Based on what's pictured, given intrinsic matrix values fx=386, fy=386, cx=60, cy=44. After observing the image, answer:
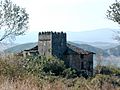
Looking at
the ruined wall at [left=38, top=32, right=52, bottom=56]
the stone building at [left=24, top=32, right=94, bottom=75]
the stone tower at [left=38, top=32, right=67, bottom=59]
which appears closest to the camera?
the stone tower at [left=38, top=32, right=67, bottom=59]

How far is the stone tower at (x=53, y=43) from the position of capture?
61.0 m

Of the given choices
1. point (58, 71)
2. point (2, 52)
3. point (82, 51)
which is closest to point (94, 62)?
point (82, 51)

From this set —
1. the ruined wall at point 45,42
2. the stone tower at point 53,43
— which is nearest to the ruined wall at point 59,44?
the stone tower at point 53,43

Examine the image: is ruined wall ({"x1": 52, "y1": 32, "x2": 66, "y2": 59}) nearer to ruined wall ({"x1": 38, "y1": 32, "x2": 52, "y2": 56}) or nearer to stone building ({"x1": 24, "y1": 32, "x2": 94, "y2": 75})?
stone building ({"x1": 24, "y1": 32, "x2": 94, "y2": 75})

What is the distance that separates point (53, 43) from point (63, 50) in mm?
2286

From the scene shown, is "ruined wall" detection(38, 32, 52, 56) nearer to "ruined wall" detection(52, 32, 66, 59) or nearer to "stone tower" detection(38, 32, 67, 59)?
"stone tower" detection(38, 32, 67, 59)

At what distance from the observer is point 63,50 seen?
2456 inches

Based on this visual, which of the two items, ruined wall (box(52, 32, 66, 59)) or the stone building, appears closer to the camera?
ruined wall (box(52, 32, 66, 59))

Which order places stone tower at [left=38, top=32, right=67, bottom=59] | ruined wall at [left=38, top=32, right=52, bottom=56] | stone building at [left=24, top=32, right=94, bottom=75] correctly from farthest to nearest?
stone building at [left=24, top=32, right=94, bottom=75] → ruined wall at [left=38, top=32, right=52, bottom=56] → stone tower at [left=38, top=32, right=67, bottom=59]

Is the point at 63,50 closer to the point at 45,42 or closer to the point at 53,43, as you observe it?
the point at 53,43

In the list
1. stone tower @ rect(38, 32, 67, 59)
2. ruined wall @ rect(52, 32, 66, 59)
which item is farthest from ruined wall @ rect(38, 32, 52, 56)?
ruined wall @ rect(52, 32, 66, 59)

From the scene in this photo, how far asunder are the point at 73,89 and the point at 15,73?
74.7 inches

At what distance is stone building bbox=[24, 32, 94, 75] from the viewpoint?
61312mm

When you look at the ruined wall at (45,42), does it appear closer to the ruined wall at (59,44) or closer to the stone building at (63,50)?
the stone building at (63,50)
